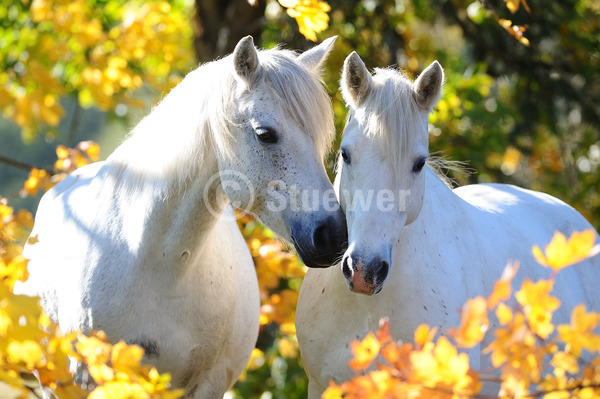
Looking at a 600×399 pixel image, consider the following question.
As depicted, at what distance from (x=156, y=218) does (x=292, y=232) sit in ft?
1.91

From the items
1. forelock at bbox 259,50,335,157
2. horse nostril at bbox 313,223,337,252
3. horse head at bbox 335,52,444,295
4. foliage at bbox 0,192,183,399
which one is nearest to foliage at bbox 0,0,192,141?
forelock at bbox 259,50,335,157

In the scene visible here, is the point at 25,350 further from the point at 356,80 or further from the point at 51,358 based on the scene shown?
the point at 356,80

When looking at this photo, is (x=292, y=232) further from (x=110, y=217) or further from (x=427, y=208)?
(x=110, y=217)

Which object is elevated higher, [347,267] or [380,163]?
[380,163]

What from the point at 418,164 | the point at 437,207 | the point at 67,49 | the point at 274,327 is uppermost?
the point at 418,164

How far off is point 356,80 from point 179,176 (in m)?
0.80

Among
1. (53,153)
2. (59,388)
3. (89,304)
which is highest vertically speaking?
(59,388)

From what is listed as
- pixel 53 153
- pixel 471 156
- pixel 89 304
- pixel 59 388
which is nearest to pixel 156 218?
pixel 89 304

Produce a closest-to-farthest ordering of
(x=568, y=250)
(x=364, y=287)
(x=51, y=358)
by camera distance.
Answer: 1. (x=568, y=250)
2. (x=51, y=358)
3. (x=364, y=287)

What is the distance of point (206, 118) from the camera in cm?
270

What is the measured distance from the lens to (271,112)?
8.48ft

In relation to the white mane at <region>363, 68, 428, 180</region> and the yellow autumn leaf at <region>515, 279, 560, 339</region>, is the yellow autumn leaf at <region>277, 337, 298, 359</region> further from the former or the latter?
the yellow autumn leaf at <region>515, 279, 560, 339</region>

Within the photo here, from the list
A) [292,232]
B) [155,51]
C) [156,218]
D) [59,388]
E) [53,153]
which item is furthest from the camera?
[53,153]

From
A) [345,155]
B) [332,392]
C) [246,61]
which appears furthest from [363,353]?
[246,61]
